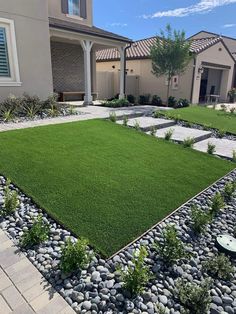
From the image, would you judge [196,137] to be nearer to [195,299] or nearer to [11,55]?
[195,299]

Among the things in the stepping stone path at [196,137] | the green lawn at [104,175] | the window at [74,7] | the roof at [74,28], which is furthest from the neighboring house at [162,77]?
the green lawn at [104,175]

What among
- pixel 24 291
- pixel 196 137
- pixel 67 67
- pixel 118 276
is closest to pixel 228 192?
pixel 118 276

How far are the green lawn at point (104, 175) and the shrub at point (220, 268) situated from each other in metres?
0.85

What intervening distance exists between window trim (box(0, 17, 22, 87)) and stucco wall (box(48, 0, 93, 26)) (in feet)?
19.2

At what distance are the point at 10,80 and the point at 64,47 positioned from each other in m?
6.99

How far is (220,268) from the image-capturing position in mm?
2484

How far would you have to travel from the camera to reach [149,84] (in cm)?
1880

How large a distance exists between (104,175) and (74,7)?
12848 mm

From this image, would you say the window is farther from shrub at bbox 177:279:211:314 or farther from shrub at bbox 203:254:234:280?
shrub at bbox 177:279:211:314

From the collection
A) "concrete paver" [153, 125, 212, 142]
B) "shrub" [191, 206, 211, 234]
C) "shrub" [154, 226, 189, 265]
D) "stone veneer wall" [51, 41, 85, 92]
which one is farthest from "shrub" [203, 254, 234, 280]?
"stone veneer wall" [51, 41, 85, 92]

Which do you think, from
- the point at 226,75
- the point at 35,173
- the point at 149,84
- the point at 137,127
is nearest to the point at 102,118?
the point at 137,127

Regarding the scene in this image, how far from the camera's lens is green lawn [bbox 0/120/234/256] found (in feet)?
10.4

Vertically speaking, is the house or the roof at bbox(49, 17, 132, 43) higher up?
the roof at bbox(49, 17, 132, 43)

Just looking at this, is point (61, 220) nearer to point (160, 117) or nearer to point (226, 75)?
point (160, 117)
